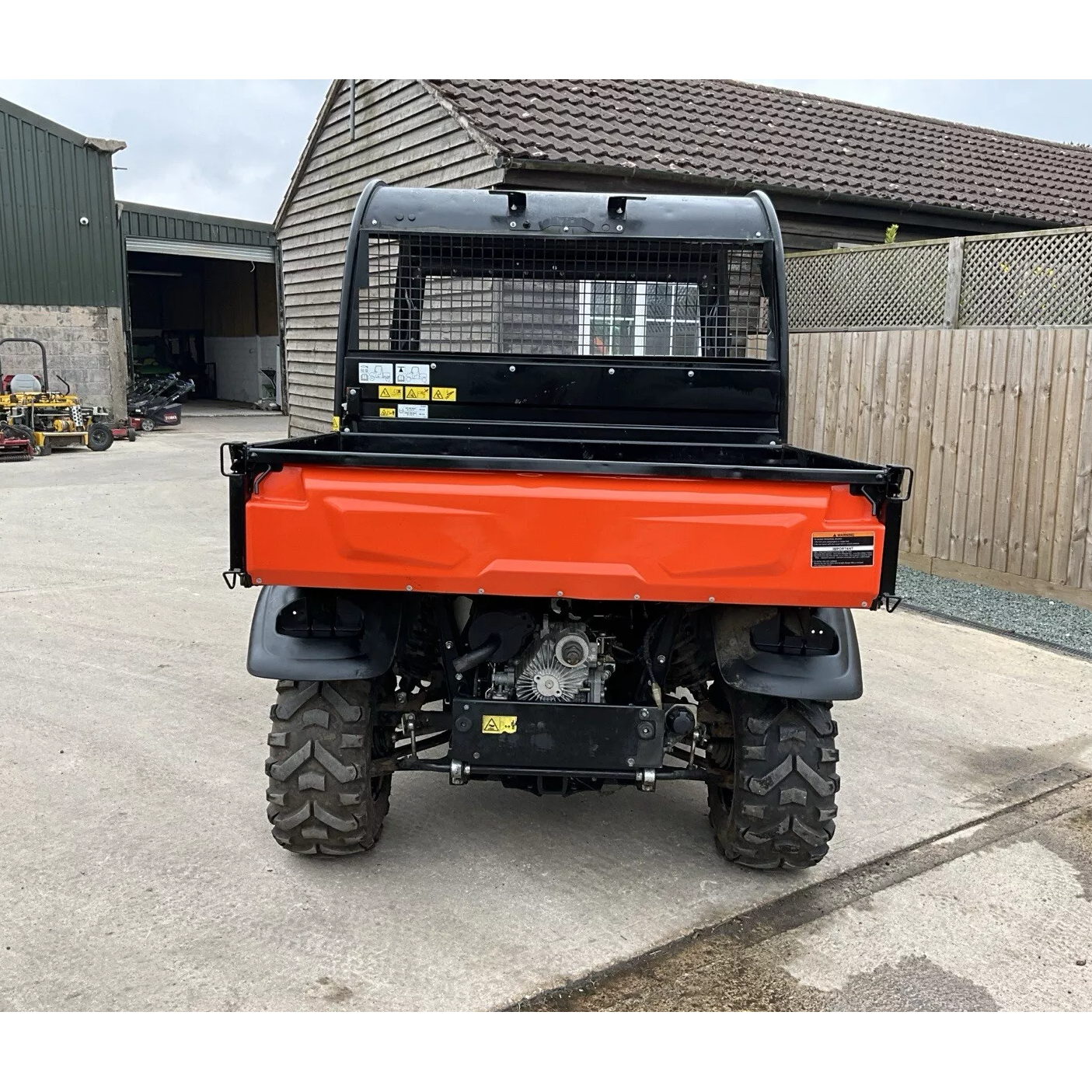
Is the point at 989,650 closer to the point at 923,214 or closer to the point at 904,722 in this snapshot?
the point at 904,722

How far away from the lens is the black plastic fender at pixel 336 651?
10.3ft

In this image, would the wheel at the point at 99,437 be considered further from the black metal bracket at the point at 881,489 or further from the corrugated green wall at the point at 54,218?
the black metal bracket at the point at 881,489

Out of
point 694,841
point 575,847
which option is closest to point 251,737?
point 575,847

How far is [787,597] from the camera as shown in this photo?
290cm

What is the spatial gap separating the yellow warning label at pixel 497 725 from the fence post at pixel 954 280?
228 inches

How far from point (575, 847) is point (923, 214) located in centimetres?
986

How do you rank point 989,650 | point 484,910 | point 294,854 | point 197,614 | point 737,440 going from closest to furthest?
point 484,910 → point 294,854 → point 737,440 → point 989,650 → point 197,614

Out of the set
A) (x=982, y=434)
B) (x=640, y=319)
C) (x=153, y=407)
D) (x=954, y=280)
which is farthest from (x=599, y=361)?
(x=153, y=407)

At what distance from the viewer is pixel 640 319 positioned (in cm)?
413

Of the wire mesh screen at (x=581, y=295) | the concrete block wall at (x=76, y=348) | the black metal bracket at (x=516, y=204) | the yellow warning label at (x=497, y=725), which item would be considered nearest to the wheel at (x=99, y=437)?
the concrete block wall at (x=76, y=348)

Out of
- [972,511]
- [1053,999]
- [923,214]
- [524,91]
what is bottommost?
[1053,999]

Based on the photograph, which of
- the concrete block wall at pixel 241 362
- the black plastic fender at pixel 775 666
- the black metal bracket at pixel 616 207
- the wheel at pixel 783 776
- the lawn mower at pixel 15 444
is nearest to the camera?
the black plastic fender at pixel 775 666

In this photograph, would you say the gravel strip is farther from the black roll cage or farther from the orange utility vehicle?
the black roll cage

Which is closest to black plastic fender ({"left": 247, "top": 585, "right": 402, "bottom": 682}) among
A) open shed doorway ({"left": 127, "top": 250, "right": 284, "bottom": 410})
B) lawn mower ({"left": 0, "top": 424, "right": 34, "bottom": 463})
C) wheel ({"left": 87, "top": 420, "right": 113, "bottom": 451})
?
lawn mower ({"left": 0, "top": 424, "right": 34, "bottom": 463})
